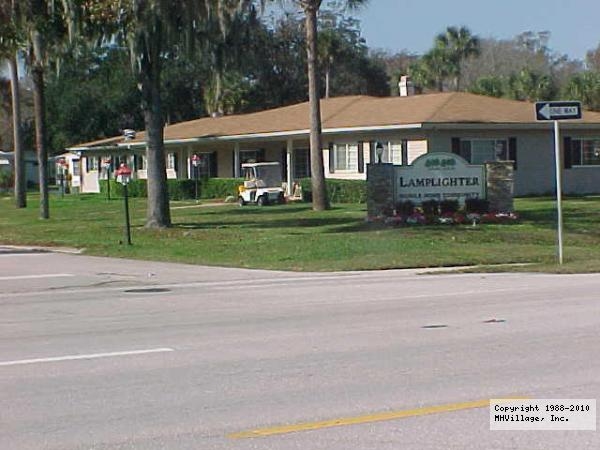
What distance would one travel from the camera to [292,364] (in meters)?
10.7

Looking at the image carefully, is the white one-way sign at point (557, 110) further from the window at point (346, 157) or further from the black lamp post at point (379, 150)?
the window at point (346, 157)

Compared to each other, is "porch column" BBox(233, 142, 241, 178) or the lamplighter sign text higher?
"porch column" BBox(233, 142, 241, 178)

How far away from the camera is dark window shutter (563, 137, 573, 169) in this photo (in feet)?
150

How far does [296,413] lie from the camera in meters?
8.48

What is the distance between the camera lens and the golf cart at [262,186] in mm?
44938

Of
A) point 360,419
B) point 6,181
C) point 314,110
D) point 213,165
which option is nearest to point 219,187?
point 213,165

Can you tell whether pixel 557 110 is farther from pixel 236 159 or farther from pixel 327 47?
pixel 327 47

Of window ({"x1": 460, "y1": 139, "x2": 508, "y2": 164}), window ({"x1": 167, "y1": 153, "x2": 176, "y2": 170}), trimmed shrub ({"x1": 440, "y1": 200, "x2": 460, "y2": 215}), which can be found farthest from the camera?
window ({"x1": 167, "y1": 153, "x2": 176, "y2": 170})

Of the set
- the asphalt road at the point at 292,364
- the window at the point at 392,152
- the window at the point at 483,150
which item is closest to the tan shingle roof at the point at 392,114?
the window at the point at 483,150

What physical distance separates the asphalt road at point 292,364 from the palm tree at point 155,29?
36.3 ft

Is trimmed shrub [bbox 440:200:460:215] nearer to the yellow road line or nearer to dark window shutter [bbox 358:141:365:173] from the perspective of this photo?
dark window shutter [bbox 358:141:365:173]

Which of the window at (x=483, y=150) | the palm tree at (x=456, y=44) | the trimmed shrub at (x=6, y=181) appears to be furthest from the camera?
the trimmed shrub at (x=6, y=181)

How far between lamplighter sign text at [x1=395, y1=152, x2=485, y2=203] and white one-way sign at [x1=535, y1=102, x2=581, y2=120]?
10427 millimetres

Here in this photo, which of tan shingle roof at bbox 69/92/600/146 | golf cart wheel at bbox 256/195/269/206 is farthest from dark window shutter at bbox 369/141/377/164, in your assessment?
golf cart wheel at bbox 256/195/269/206
